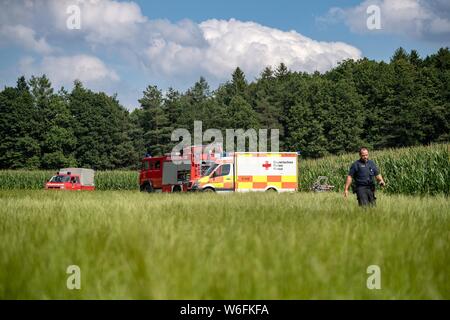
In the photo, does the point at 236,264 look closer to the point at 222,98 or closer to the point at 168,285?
the point at 168,285

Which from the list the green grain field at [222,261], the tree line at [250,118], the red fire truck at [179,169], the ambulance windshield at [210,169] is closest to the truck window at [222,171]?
the ambulance windshield at [210,169]

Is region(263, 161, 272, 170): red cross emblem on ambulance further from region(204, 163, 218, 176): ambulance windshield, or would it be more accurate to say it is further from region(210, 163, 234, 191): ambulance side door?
region(204, 163, 218, 176): ambulance windshield

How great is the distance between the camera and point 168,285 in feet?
14.2

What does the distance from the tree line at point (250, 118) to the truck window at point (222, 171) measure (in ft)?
151

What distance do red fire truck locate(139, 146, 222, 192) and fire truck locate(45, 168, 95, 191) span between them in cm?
919

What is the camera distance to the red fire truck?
30.1m

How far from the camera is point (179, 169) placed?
3206 centimetres

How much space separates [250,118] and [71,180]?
39.8 m

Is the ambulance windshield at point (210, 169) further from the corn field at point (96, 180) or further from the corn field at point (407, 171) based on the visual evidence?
the corn field at point (96, 180)

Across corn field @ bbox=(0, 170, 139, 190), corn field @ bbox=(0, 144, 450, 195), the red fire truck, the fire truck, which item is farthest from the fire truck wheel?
corn field @ bbox=(0, 170, 139, 190)

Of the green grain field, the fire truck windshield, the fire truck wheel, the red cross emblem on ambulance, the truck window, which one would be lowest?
the green grain field

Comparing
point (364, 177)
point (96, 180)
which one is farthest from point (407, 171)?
point (96, 180)
